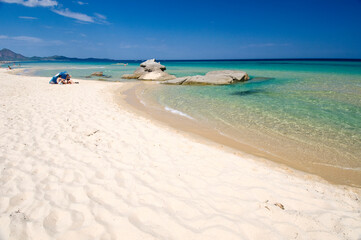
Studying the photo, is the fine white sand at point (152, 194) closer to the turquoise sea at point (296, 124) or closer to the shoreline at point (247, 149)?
the shoreline at point (247, 149)

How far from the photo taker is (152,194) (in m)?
2.99

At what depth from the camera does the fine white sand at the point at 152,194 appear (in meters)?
2.36

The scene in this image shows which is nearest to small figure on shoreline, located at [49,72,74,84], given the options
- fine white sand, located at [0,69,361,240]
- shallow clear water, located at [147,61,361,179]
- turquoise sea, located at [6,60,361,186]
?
turquoise sea, located at [6,60,361,186]

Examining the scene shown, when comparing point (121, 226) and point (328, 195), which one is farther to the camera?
point (328, 195)

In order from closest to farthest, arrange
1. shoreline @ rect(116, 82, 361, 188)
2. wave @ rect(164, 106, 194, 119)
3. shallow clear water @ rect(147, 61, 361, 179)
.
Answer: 1. shoreline @ rect(116, 82, 361, 188)
2. shallow clear water @ rect(147, 61, 361, 179)
3. wave @ rect(164, 106, 194, 119)

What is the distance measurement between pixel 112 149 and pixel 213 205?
8.87 ft

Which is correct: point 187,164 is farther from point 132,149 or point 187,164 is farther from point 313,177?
point 313,177

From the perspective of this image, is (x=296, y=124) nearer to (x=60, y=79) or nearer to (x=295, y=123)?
(x=295, y=123)

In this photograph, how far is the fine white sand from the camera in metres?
2.36

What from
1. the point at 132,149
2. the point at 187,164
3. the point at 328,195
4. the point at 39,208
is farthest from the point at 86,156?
the point at 328,195

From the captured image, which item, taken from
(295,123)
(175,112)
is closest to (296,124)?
(295,123)

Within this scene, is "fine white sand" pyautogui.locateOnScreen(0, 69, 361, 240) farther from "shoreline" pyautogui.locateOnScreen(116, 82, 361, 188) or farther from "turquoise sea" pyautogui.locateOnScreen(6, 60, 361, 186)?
"turquoise sea" pyautogui.locateOnScreen(6, 60, 361, 186)

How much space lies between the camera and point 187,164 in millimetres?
4016

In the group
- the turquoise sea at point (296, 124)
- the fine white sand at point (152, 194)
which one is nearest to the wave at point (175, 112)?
the turquoise sea at point (296, 124)
